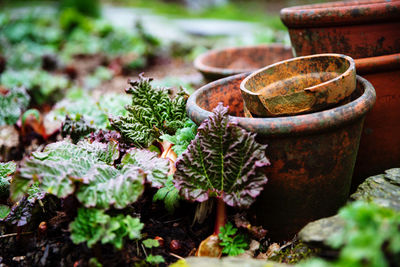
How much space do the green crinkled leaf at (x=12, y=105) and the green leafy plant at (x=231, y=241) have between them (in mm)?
2416

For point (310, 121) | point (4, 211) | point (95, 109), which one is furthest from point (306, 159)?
point (95, 109)

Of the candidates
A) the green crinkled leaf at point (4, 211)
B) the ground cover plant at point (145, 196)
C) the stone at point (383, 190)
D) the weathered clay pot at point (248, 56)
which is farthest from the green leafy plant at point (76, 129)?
the stone at point (383, 190)

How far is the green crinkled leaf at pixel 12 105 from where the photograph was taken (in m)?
3.26

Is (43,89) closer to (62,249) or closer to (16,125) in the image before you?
(16,125)

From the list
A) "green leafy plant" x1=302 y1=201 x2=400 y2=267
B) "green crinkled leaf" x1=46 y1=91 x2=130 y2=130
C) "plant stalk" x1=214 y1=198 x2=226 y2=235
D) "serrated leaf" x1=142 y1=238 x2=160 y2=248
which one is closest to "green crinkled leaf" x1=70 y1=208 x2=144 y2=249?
"serrated leaf" x1=142 y1=238 x2=160 y2=248

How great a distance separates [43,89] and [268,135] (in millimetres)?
3631

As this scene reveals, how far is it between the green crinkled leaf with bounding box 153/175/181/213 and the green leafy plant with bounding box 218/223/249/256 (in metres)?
0.29

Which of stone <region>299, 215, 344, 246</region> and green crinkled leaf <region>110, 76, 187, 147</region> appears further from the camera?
green crinkled leaf <region>110, 76, 187, 147</region>

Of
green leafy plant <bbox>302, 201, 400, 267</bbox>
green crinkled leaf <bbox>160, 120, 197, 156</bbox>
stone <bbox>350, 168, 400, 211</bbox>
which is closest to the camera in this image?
green leafy plant <bbox>302, 201, 400, 267</bbox>

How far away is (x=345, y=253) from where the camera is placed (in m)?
1.06

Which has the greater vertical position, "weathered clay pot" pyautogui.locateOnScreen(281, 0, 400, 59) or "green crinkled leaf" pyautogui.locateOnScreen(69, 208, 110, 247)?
"weathered clay pot" pyautogui.locateOnScreen(281, 0, 400, 59)

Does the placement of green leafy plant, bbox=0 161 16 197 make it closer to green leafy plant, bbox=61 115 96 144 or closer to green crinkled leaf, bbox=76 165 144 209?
green leafy plant, bbox=61 115 96 144

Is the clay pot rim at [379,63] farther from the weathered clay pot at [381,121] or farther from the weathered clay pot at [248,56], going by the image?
the weathered clay pot at [248,56]

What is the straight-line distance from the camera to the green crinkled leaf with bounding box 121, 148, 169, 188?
1.79 meters
